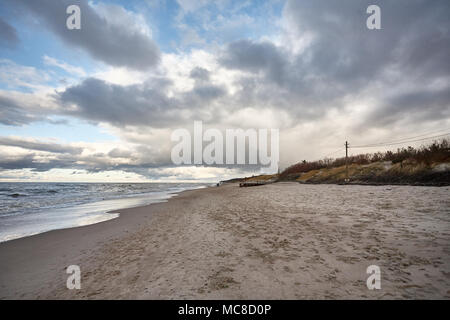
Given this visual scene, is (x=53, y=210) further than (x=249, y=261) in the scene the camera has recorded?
Yes

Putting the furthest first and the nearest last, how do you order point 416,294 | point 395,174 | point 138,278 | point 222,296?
point 395,174, point 138,278, point 222,296, point 416,294

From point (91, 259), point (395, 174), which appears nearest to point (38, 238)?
point (91, 259)

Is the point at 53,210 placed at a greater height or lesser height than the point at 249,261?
lesser

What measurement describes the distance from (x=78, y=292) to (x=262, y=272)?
3972mm

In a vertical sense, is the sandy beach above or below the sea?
above

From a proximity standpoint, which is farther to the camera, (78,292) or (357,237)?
(357,237)

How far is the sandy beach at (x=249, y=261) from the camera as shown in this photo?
3574mm

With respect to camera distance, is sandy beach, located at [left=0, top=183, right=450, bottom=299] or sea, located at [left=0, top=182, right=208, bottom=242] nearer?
sandy beach, located at [left=0, top=183, right=450, bottom=299]

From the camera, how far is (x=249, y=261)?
15.8 ft

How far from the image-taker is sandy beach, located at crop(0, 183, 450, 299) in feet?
11.7

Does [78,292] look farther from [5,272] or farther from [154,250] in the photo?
[5,272]

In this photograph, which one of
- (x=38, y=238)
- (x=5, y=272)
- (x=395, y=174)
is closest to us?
(x=5, y=272)

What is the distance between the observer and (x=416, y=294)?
3191mm
